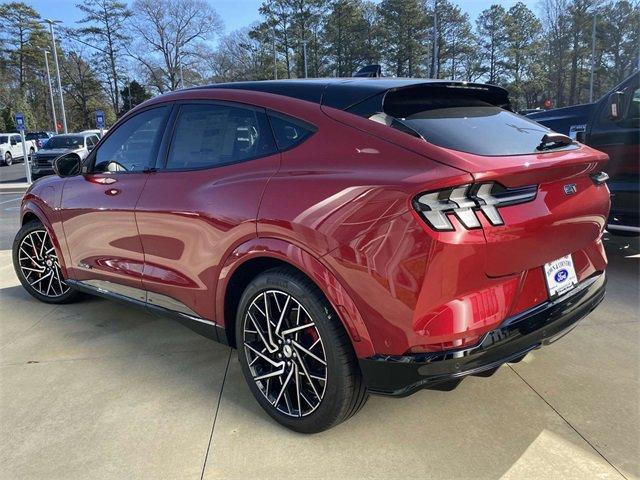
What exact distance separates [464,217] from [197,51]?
60518 mm

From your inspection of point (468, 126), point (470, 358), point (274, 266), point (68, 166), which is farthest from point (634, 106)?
point (68, 166)

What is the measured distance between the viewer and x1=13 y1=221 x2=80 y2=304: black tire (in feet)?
14.5

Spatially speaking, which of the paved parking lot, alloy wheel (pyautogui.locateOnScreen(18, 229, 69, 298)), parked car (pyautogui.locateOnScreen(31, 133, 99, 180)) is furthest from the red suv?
parked car (pyautogui.locateOnScreen(31, 133, 99, 180))

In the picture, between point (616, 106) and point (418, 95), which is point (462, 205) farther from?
point (616, 106)

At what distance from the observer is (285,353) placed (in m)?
2.54

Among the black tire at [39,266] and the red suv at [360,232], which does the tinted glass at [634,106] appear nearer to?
the red suv at [360,232]

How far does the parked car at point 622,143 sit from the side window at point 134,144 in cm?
423

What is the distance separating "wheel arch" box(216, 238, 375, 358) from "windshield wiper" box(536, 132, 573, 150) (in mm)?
1180

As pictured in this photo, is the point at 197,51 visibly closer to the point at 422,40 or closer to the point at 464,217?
the point at 422,40

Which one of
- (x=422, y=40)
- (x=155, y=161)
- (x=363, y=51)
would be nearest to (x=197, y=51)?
(x=363, y=51)

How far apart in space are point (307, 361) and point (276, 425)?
0.45 m

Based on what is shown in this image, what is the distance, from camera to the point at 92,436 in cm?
260

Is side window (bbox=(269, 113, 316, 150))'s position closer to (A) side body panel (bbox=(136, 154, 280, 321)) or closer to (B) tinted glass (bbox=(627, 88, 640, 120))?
(A) side body panel (bbox=(136, 154, 280, 321))

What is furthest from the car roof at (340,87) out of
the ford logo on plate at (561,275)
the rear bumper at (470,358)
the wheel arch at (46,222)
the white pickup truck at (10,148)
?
the white pickup truck at (10,148)
